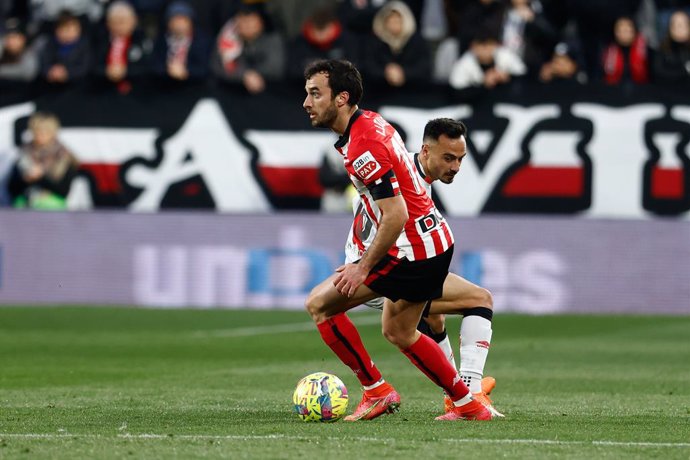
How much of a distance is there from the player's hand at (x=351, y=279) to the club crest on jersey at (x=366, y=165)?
0.51 metres

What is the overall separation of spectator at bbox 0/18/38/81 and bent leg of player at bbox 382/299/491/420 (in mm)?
11891

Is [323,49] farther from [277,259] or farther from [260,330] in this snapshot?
[260,330]

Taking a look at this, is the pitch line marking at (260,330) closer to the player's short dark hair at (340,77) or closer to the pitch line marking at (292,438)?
the player's short dark hair at (340,77)

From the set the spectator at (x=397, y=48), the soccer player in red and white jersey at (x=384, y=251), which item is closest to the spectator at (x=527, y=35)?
the spectator at (x=397, y=48)

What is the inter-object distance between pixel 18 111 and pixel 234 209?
3084 mm

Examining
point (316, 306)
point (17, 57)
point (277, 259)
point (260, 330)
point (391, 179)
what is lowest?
point (260, 330)

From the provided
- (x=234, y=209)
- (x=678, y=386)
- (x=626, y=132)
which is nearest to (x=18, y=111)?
(x=234, y=209)

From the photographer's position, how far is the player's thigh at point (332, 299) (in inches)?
320

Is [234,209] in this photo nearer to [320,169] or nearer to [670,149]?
[320,169]

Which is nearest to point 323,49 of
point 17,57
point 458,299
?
point 17,57

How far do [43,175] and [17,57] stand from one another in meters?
2.05

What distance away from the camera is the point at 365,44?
743 inches

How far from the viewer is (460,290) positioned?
854cm

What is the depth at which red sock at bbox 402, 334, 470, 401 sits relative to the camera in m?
8.12
